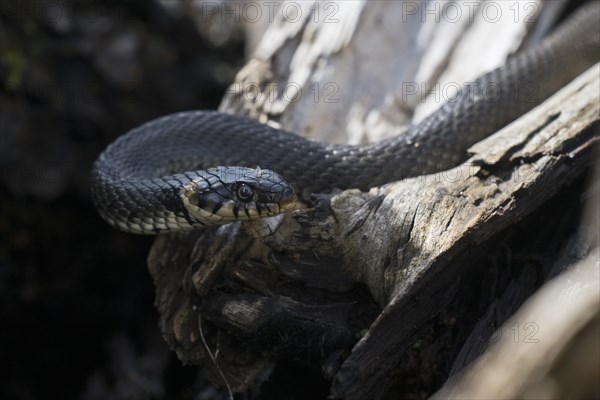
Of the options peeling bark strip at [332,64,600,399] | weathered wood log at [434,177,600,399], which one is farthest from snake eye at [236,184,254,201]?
weathered wood log at [434,177,600,399]

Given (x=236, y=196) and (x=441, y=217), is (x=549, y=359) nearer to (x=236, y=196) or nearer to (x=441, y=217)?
(x=441, y=217)

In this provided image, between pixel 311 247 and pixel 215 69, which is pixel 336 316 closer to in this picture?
pixel 311 247

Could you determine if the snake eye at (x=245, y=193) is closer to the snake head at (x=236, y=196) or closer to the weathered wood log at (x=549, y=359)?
the snake head at (x=236, y=196)

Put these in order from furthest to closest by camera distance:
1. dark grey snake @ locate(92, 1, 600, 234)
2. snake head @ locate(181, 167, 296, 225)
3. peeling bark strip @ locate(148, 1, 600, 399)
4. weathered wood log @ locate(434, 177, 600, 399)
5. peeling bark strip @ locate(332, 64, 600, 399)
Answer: dark grey snake @ locate(92, 1, 600, 234), snake head @ locate(181, 167, 296, 225), peeling bark strip @ locate(148, 1, 600, 399), peeling bark strip @ locate(332, 64, 600, 399), weathered wood log @ locate(434, 177, 600, 399)

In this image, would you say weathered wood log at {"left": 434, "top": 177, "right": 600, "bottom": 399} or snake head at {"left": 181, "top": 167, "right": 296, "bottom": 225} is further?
snake head at {"left": 181, "top": 167, "right": 296, "bottom": 225}

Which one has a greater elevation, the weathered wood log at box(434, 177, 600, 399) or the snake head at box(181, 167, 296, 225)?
the weathered wood log at box(434, 177, 600, 399)

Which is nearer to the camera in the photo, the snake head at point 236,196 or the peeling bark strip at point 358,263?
the peeling bark strip at point 358,263

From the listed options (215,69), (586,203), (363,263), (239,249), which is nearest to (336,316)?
(363,263)

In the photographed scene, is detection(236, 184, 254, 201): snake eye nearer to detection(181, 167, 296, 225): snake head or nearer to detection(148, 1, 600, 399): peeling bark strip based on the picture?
detection(181, 167, 296, 225): snake head

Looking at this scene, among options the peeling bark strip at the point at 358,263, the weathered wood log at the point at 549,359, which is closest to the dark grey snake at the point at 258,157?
the peeling bark strip at the point at 358,263
